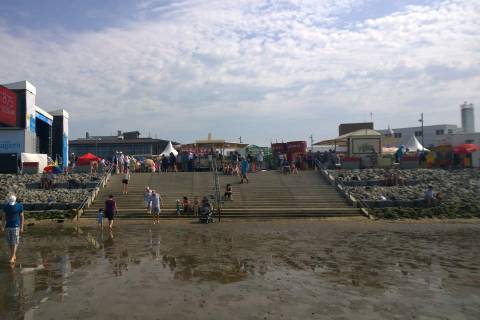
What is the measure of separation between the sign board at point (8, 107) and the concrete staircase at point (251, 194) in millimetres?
9131

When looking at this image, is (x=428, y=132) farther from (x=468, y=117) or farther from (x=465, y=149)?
(x=465, y=149)

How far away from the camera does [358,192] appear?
2217 cm

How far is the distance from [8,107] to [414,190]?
2597 cm

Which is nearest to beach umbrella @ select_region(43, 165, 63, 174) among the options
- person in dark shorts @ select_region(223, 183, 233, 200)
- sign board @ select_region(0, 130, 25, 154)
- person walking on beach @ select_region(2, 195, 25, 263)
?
sign board @ select_region(0, 130, 25, 154)

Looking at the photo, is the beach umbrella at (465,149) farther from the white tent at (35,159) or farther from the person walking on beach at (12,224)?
the white tent at (35,159)

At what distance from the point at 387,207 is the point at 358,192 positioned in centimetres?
196

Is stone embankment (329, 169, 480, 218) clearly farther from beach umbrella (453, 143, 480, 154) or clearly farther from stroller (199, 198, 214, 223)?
stroller (199, 198, 214, 223)

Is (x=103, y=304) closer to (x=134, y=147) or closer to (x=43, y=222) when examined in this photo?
(x=43, y=222)

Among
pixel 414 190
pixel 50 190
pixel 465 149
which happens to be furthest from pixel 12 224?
pixel 465 149

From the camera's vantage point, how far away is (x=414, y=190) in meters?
22.4

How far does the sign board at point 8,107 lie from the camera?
2777 cm

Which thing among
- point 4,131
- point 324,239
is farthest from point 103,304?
point 4,131

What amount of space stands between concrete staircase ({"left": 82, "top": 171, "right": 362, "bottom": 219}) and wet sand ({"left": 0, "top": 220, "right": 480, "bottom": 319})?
499 cm

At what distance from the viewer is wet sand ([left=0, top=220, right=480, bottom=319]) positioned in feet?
21.0
